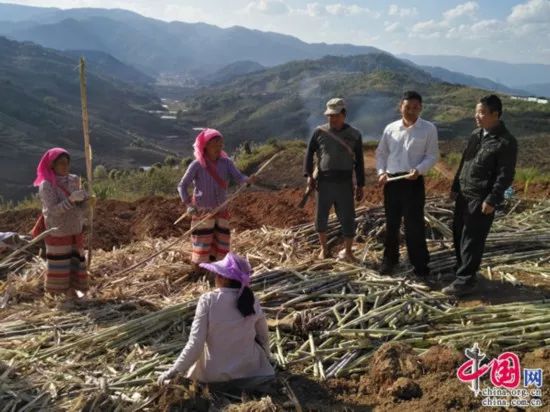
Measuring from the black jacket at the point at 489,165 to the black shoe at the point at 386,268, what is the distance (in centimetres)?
96

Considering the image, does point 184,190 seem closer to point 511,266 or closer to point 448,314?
point 448,314

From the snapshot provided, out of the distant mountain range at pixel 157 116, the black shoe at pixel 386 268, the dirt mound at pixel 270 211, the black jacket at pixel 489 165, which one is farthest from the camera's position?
the distant mountain range at pixel 157 116

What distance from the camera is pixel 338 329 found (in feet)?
11.6

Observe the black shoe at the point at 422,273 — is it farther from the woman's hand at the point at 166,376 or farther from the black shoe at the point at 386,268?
the woman's hand at the point at 166,376

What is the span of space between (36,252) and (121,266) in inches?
53.1

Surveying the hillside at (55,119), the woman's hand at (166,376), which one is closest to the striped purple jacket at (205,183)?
the woman's hand at (166,376)

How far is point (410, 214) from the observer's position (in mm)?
4422

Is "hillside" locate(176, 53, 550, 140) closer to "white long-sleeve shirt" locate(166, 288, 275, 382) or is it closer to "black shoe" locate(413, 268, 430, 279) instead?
"black shoe" locate(413, 268, 430, 279)

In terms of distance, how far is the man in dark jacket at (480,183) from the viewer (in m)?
3.75

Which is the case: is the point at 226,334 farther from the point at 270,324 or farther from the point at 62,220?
the point at 62,220

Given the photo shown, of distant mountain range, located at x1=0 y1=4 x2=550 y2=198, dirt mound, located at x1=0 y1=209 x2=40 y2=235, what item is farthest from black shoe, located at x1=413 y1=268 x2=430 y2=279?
distant mountain range, located at x1=0 y1=4 x2=550 y2=198

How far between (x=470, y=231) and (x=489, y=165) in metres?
0.52

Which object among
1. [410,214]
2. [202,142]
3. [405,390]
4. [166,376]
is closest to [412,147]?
[410,214]

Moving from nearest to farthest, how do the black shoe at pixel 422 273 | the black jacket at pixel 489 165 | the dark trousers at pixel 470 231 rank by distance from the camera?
the black jacket at pixel 489 165
the dark trousers at pixel 470 231
the black shoe at pixel 422 273
